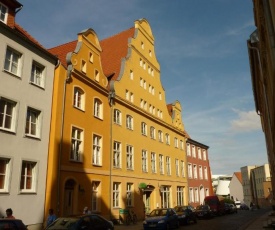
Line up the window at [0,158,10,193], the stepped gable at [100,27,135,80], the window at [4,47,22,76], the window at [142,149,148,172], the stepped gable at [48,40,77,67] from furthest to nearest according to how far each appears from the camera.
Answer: the window at [142,149,148,172] < the stepped gable at [100,27,135,80] < the stepped gable at [48,40,77,67] < the window at [4,47,22,76] < the window at [0,158,10,193]

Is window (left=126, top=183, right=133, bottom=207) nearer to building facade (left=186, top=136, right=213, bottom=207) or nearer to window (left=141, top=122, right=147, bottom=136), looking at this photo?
window (left=141, top=122, right=147, bottom=136)

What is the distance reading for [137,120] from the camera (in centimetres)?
3209

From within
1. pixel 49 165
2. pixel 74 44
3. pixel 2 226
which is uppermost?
pixel 74 44

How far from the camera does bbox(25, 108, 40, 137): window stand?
60.9ft

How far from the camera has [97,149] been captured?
25.0m

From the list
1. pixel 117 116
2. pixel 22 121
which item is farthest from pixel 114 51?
pixel 22 121

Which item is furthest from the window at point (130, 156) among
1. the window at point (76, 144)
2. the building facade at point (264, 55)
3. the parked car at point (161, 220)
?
the building facade at point (264, 55)

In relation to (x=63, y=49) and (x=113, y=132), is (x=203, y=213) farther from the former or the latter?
(x=63, y=49)

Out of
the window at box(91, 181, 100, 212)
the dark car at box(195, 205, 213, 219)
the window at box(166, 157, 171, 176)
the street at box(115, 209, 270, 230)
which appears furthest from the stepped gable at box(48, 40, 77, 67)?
the dark car at box(195, 205, 213, 219)

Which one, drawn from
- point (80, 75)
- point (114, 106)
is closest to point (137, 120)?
point (114, 106)

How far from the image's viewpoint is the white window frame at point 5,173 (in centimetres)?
1627

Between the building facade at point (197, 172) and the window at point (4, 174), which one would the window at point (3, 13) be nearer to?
the window at point (4, 174)

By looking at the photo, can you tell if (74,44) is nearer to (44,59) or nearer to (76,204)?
(44,59)

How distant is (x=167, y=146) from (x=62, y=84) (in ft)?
66.8
